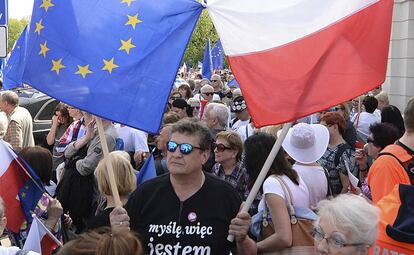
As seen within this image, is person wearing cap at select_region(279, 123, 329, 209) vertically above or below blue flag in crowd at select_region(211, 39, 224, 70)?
below

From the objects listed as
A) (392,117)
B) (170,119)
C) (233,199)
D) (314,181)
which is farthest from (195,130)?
(392,117)

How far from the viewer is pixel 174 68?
3.96 meters

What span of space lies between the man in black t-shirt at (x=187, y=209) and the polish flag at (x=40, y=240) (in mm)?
734

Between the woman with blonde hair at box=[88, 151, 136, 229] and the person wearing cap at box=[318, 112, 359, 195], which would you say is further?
the person wearing cap at box=[318, 112, 359, 195]

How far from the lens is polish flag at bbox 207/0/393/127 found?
151 inches

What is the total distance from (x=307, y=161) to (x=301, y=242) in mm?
1000

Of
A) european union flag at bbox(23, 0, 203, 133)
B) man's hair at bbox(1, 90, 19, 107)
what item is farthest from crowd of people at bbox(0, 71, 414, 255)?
man's hair at bbox(1, 90, 19, 107)

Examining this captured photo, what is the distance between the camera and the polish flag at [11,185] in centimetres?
457

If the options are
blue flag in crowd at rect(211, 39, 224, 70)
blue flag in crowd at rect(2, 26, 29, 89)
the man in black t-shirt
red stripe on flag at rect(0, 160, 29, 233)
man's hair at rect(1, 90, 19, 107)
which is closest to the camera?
the man in black t-shirt

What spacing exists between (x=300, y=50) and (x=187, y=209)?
117cm

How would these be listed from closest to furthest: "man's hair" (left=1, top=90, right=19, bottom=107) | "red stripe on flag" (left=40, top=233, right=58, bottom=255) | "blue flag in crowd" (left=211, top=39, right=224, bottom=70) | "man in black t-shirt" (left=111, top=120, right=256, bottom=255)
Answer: "man in black t-shirt" (left=111, top=120, right=256, bottom=255), "red stripe on flag" (left=40, top=233, right=58, bottom=255), "man's hair" (left=1, top=90, right=19, bottom=107), "blue flag in crowd" (left=211, top=39, right=224, bottom=70)

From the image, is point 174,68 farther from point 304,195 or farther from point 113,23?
point 304,195

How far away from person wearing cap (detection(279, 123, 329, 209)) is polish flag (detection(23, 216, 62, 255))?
5.95ft

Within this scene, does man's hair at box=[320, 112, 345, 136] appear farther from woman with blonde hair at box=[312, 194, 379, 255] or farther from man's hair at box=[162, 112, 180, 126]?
woman with blonde hair at box=[312, 194, 379, 255]
